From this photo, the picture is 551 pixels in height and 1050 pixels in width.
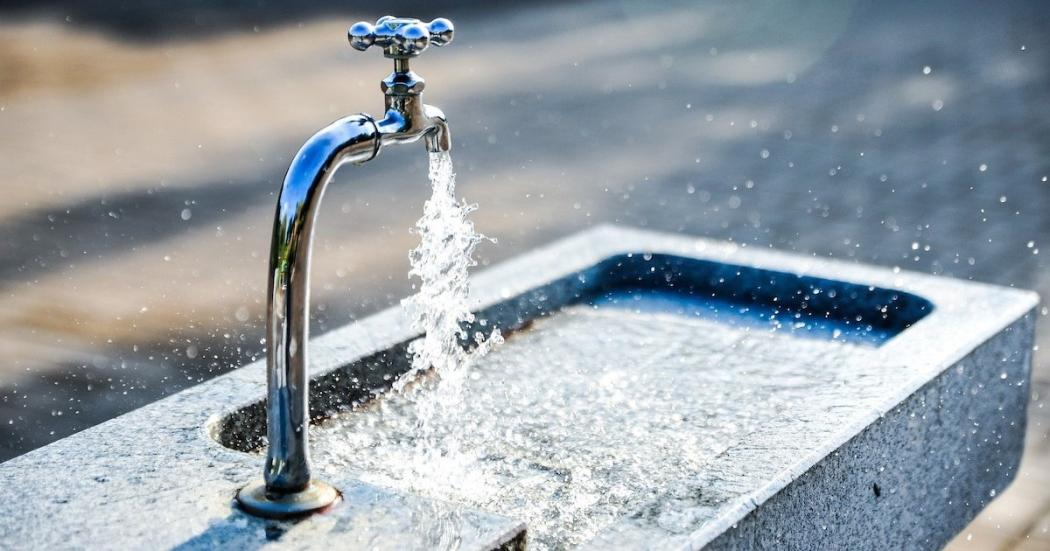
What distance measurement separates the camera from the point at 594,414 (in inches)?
116

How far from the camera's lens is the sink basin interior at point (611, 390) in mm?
2582

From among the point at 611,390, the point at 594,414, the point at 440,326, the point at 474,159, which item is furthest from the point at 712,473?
the point at 474,159

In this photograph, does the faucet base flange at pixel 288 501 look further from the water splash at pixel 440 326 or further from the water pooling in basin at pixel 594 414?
the water splash at pixel 440 326

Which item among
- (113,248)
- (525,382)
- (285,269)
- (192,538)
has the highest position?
(285,269)

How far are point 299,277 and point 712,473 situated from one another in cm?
84

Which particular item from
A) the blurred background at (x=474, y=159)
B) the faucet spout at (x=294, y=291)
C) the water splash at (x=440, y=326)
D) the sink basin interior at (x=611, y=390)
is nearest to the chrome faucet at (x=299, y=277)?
the faucet spout at (x=294, y=291)

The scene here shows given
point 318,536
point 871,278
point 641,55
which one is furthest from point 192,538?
point 641,55

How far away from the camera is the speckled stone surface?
6.61 feet

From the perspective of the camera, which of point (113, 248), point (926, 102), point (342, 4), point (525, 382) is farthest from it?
point (342, 4)

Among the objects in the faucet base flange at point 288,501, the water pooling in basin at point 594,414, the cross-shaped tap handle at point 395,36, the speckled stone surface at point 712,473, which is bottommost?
the water pooling in basin at point 594,414

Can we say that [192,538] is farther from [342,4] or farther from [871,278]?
[342,4]

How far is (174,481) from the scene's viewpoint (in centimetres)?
221

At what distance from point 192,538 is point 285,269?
44 cm

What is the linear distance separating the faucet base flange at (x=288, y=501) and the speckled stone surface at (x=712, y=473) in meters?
0.02
